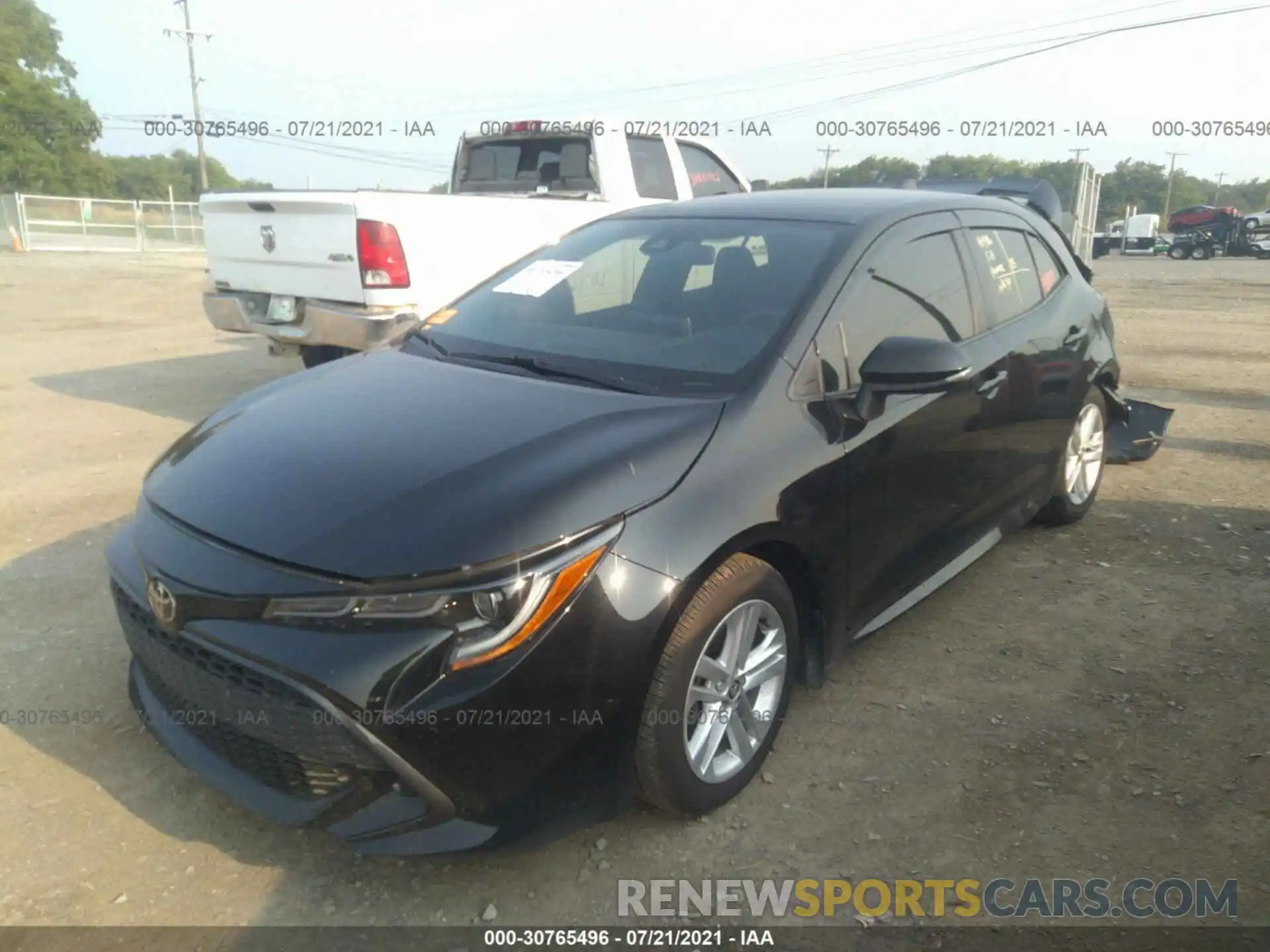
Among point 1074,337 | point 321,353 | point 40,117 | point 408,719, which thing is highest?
point 40,117

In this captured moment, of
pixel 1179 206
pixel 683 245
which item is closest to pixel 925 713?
pixel 683 245

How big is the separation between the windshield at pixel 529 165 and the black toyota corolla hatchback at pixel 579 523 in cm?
466

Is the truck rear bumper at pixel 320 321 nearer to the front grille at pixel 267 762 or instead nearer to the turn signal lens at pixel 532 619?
the front grille at pixel 267 762

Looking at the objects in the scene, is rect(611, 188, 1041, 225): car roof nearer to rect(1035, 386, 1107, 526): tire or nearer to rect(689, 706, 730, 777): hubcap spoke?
rect(1035, 386, 1107, 526): tire

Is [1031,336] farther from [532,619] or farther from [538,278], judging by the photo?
[532,619]

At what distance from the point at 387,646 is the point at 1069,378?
356 centimetres

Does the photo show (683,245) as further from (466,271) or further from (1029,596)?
(466,271)

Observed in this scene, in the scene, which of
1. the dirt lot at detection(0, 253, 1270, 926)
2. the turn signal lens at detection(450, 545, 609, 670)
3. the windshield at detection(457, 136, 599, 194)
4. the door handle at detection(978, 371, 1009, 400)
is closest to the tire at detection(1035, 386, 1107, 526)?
the dirt lot at detection(0, 253, 1270, 926)

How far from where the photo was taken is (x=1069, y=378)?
173 inches

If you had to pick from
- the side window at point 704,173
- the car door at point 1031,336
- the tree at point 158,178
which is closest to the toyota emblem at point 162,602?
the car door at point 1031,336

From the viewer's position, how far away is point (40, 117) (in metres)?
48.1

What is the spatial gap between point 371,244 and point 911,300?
3.97 m

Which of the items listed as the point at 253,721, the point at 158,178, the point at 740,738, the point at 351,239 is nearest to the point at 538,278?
the point at 740,738

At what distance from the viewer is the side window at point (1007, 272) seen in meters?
3.89
